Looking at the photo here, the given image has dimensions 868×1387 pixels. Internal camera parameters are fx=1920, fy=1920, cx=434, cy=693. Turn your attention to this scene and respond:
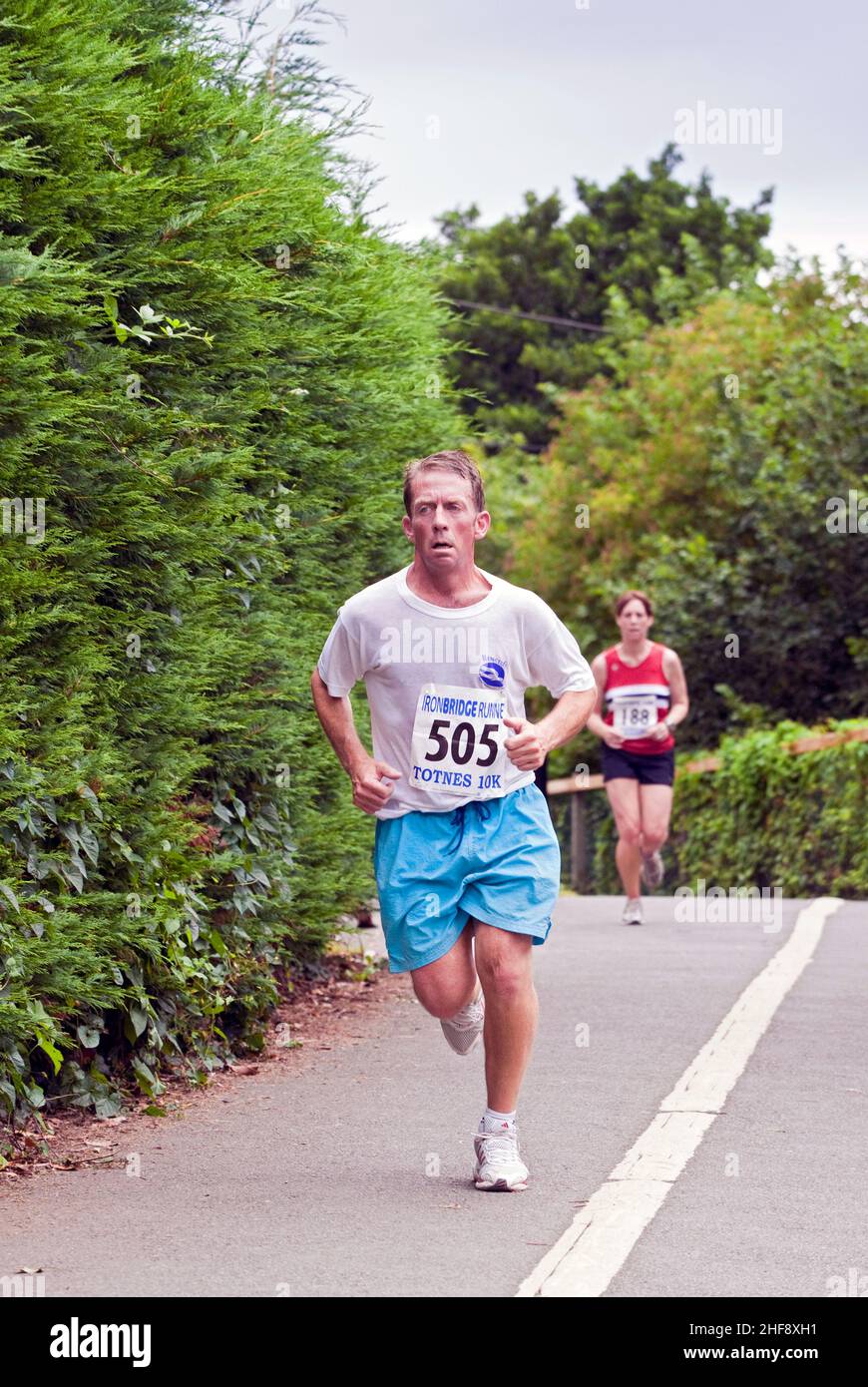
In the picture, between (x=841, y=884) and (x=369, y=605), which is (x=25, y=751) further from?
(x=841, y=884)

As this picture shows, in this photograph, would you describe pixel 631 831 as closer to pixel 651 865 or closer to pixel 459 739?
pixel 651 865

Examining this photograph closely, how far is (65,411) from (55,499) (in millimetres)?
369

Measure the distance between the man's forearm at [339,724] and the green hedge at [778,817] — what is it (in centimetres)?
1160

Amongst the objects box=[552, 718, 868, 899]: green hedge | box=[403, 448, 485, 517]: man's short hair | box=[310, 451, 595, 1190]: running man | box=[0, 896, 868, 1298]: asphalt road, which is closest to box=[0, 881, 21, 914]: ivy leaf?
box=[0, 896, 868, 1298]: asphalt road

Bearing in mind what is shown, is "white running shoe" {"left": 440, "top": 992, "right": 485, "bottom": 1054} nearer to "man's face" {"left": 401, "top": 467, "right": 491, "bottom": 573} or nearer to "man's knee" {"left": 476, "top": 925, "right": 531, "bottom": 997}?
"man's knee" {"left": 476, "top": 925, "right": 531, "bottom": 997}

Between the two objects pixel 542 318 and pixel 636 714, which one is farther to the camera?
pixel 542 318

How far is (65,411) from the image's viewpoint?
534cm

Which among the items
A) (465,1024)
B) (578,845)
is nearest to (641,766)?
(465,1024)

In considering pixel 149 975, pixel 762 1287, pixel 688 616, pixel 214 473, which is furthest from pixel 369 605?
pixel 688 616

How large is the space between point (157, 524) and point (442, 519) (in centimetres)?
99

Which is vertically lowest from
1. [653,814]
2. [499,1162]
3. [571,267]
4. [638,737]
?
[499,1162]

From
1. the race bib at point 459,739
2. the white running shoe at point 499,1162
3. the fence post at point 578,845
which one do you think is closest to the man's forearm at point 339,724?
the race bib at point 459,739

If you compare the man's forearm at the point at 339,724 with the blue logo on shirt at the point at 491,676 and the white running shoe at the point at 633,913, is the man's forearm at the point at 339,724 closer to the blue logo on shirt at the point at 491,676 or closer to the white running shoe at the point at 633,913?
the blue logo on shirt at the point at 491,676

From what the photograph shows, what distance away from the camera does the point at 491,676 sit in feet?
18.2
